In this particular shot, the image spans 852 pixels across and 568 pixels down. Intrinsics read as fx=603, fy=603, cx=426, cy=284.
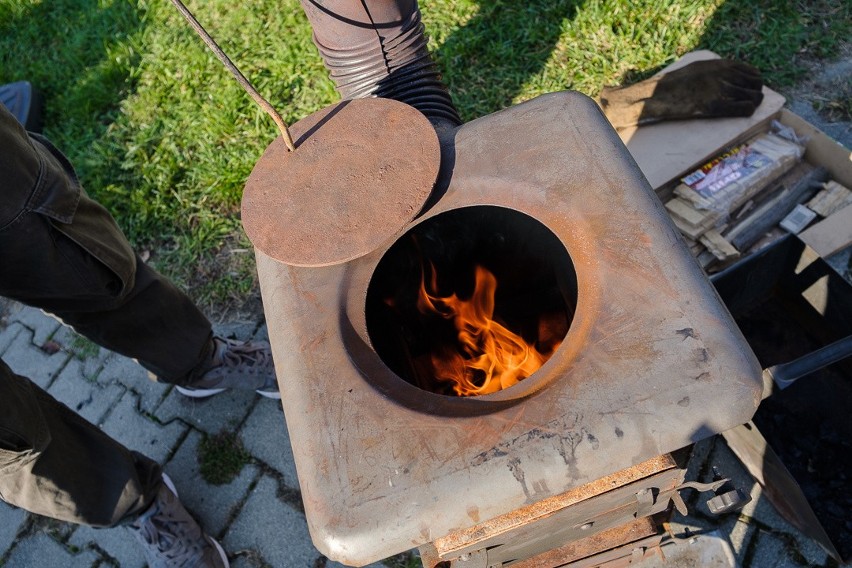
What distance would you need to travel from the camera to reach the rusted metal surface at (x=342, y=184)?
54.0 inches

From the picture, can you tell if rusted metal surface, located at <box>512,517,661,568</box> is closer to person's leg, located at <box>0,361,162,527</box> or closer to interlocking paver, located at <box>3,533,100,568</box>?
person's leg, located at <box>0,361,162,527</box>

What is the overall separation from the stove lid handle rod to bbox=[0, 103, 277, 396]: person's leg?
2.47 feet

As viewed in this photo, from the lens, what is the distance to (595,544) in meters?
1.77

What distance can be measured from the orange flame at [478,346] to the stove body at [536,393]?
34cm

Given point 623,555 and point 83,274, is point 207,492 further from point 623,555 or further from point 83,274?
point 623,555

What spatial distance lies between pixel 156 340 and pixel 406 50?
144 cm

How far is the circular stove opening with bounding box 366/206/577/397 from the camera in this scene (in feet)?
5.12

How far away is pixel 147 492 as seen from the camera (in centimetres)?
224

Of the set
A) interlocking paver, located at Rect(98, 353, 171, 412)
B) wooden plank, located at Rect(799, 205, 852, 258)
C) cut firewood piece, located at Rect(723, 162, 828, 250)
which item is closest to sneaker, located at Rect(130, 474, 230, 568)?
interlocking paver, located at Rect(98, 353, 171, 412)

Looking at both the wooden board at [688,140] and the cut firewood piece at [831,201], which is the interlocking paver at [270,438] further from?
the cut firewood piece at [831,201]

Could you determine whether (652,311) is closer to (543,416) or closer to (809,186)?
(543,416)

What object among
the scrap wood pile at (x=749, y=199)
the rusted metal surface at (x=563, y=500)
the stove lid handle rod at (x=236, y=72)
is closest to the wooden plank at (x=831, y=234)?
the scrap wood pile at (x=749, y=199)

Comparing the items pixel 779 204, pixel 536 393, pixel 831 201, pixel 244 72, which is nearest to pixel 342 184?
pixel 536 393

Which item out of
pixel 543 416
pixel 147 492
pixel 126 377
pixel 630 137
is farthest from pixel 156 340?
pixel 630 137
